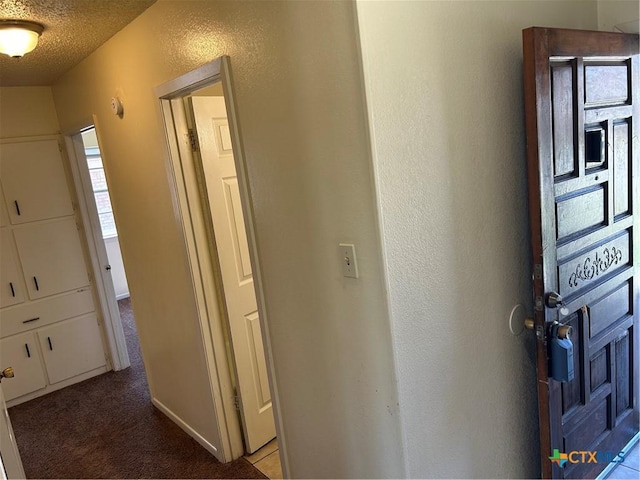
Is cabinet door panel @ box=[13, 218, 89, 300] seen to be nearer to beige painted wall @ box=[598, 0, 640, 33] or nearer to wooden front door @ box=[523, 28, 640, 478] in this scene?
wooden front door @ box=[523, 28, 640, 478]

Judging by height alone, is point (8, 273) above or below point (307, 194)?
below

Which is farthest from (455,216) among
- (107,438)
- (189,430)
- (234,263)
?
(107,438)

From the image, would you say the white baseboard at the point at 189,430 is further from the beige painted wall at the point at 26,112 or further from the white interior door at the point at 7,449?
the beige painted wall at the point at 26,112

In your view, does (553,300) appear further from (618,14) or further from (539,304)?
(618,14)

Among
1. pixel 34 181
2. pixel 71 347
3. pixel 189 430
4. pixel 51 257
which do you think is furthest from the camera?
pixel 71 347

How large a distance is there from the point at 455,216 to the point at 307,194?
477mm

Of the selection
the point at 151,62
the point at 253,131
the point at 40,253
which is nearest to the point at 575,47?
the point at 253,131

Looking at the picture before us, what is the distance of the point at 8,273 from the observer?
3436mm

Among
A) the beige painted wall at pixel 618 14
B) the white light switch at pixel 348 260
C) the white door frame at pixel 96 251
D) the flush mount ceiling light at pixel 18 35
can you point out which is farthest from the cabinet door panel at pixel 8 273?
the beige painted wall at pixel 618 14

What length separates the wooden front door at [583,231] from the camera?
1.51 m

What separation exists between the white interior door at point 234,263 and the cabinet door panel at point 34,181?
1.96 metres

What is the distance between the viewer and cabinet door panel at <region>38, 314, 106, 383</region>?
3.65 metres

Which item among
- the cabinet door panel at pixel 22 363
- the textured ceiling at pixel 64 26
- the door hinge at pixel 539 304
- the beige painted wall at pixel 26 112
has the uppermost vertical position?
the textured ceiling at pixel 64 26

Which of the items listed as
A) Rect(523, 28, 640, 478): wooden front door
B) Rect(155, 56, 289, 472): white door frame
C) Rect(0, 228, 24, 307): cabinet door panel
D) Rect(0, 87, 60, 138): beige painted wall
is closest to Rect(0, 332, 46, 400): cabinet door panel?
Rect(0, 228, 24, 307): cabinet door panel
